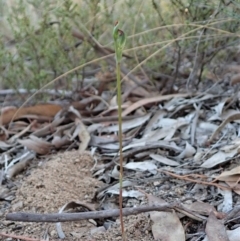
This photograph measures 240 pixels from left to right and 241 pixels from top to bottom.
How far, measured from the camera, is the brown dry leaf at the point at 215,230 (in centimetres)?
121

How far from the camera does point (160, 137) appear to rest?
6.09 feet

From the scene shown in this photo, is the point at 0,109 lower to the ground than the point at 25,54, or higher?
lower

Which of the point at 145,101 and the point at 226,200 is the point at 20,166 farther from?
the point at 226,200

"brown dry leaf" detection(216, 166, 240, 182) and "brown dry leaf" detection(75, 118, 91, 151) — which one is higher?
"brown dry leaf" detection(216, 166, 240, 182)

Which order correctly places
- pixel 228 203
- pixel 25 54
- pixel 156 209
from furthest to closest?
1. pixel 25 54
2. pixel 228 203
3. pixel 156 209

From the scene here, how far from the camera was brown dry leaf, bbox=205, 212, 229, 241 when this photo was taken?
1.21 meters

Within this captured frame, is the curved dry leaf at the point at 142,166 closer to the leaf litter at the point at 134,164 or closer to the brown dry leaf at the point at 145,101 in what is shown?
the leaf litter at the point at 134,164

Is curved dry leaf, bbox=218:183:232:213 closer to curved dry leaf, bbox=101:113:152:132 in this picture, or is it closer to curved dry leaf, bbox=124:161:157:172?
curved dry leaf, bbox=124:161:157:172

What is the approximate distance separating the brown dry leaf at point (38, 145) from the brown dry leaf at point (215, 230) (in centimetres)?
85

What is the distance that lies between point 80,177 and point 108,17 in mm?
940

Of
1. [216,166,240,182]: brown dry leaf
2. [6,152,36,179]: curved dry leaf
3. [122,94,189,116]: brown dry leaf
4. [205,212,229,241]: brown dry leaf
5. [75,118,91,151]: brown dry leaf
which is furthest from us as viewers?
[122,94,189,116]: brown dry leaf

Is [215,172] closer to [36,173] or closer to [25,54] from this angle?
[36,173]

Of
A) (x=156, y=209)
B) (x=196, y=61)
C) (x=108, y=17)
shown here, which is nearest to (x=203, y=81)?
(x=196, y=61)

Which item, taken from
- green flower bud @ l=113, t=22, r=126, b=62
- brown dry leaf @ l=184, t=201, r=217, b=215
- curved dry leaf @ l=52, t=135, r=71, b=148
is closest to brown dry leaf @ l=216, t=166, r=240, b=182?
brown dry leaf @ l=184, t=201, r=217, b=215
